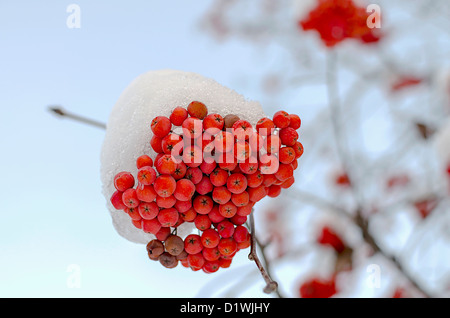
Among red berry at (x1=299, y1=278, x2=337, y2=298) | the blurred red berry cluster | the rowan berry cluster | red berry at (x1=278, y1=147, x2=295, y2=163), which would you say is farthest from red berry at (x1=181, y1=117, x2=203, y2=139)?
red berry at (x1=299, y1=278, x2=337, y2=298)

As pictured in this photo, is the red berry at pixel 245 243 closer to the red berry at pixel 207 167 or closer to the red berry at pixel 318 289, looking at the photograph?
the red berry at pixel 207 167

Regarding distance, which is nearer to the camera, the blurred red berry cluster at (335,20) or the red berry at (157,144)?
the red berry at (157,144)

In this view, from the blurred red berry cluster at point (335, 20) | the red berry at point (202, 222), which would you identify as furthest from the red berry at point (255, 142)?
the blurred red berry cluster at point (335, 20)

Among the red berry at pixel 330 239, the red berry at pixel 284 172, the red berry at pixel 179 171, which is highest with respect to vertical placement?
the red berry at pixel 179 171

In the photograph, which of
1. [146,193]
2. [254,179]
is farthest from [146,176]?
[254,179]

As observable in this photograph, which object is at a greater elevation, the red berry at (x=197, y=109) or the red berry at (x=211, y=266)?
the red berry at (x=197, y=109)

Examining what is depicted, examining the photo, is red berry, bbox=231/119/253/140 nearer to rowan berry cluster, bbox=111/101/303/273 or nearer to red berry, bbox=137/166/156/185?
rowan berry cluster, bbox=111/101/303/273
